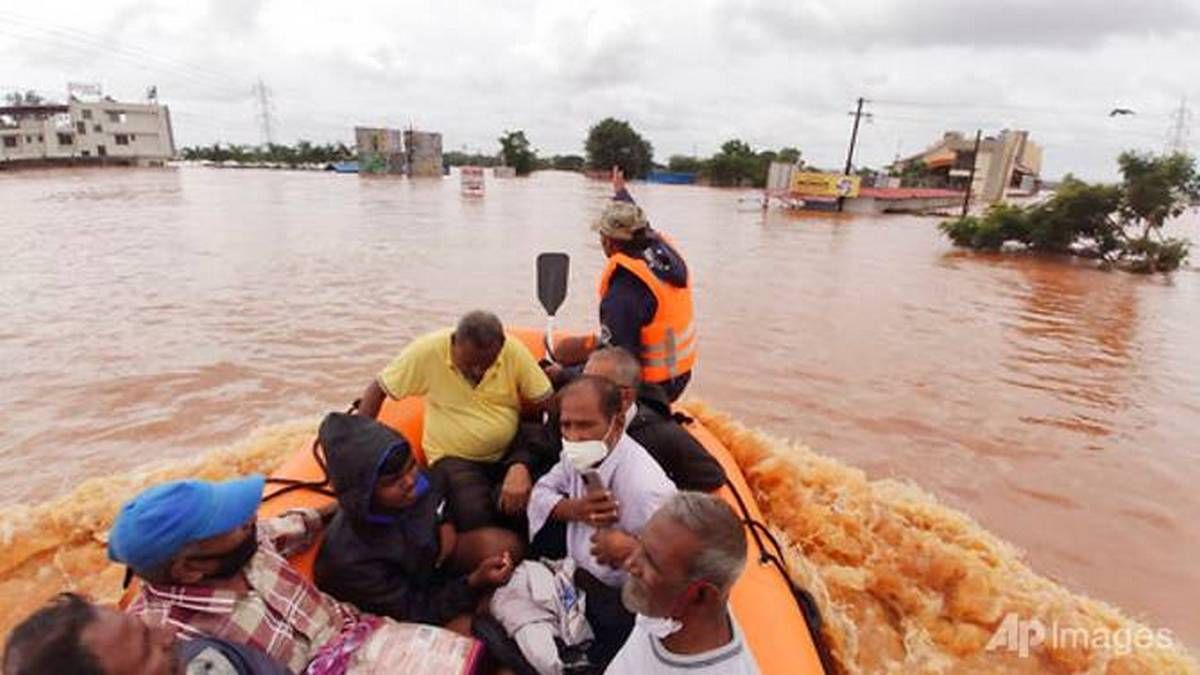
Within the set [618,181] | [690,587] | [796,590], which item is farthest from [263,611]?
[618,181]

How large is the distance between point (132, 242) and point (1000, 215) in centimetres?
1987

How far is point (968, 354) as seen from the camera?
770 centimetres

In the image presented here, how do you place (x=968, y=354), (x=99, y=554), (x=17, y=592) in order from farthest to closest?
(x=968, y=354), (x=99, y=554), (x=17, y=592)

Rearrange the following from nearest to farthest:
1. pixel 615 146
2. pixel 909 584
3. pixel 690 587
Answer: pixel 690 587 < pixel 909 584 < pixel 615 146

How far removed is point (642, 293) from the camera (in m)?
2.64

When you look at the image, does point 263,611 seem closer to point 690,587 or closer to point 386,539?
point 386,539

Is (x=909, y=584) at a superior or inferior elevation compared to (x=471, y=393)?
inferior

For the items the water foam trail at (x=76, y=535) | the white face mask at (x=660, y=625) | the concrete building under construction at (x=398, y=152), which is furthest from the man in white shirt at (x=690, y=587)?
the concrete building under construction at (x=398, y=152)

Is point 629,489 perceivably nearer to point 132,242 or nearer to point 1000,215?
point 132,242

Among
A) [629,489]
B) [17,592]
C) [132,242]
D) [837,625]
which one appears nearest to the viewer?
[629,489]

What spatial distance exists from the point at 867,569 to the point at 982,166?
5077 cm

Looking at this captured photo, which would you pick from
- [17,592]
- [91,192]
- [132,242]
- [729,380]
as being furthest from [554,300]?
[91,192]

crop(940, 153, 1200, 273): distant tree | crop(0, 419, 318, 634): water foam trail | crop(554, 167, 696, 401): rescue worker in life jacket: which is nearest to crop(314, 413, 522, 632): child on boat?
crop(554, 167, 696, 401): rescue worker in life jacket

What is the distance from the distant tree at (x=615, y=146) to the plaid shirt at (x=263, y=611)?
56805mm
